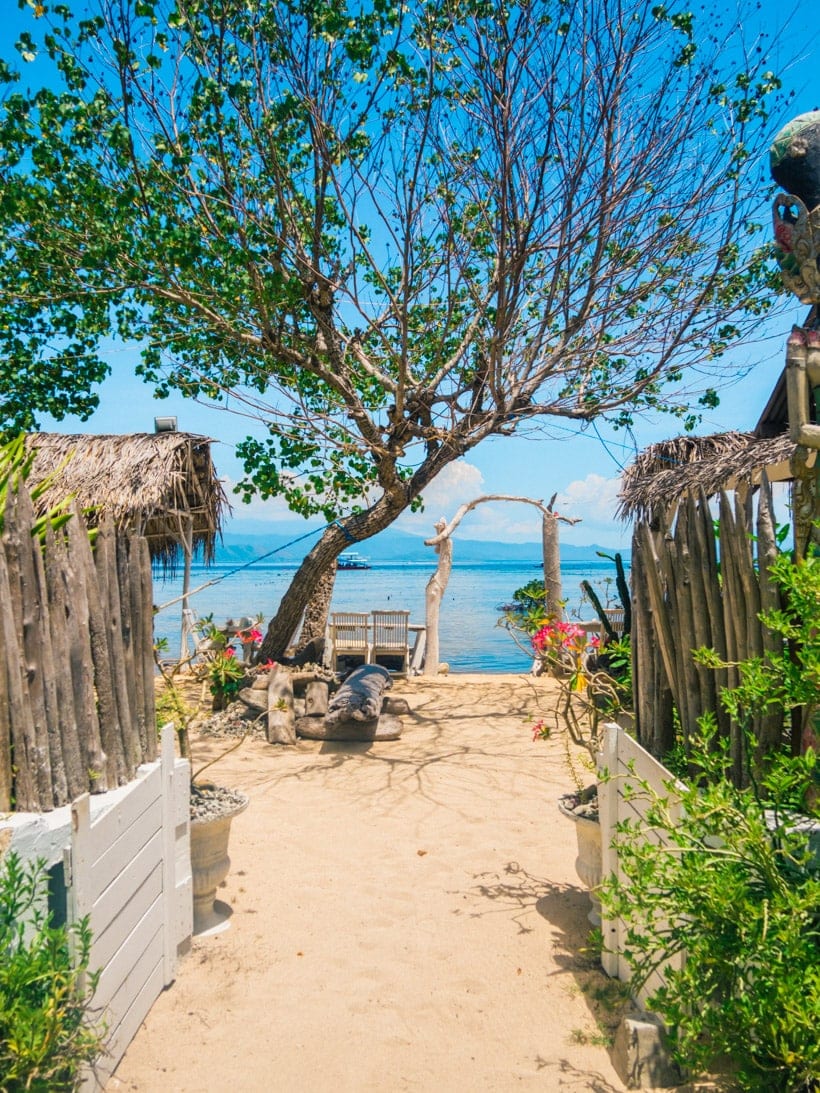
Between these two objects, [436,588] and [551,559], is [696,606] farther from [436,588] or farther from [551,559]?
[551,559]

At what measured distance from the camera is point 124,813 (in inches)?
112

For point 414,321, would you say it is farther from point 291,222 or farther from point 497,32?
point 497,32

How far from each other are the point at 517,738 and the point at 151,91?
715 cm

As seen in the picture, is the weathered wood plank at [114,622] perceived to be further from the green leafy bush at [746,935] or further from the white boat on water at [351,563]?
the white boat on water at [351,563]

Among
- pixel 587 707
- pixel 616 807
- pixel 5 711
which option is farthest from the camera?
pixel 587 707

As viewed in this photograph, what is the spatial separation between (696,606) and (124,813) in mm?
2288

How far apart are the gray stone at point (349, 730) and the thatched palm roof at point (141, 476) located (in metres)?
3.15

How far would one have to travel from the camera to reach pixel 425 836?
17.6 feet

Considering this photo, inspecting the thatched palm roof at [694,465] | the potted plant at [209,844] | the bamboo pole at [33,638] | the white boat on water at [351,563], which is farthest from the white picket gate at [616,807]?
the white boat on water at [351,563]

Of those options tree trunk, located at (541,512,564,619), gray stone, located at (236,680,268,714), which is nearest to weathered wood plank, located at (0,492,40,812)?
gray stone, located at (236,680,268,714)

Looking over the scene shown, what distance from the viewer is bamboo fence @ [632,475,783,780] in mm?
2713

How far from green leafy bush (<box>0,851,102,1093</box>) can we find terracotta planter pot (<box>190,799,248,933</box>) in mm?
1501

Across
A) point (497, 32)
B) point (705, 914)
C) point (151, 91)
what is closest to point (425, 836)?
point (705, 914)

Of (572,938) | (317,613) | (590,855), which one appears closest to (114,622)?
(590,855)
